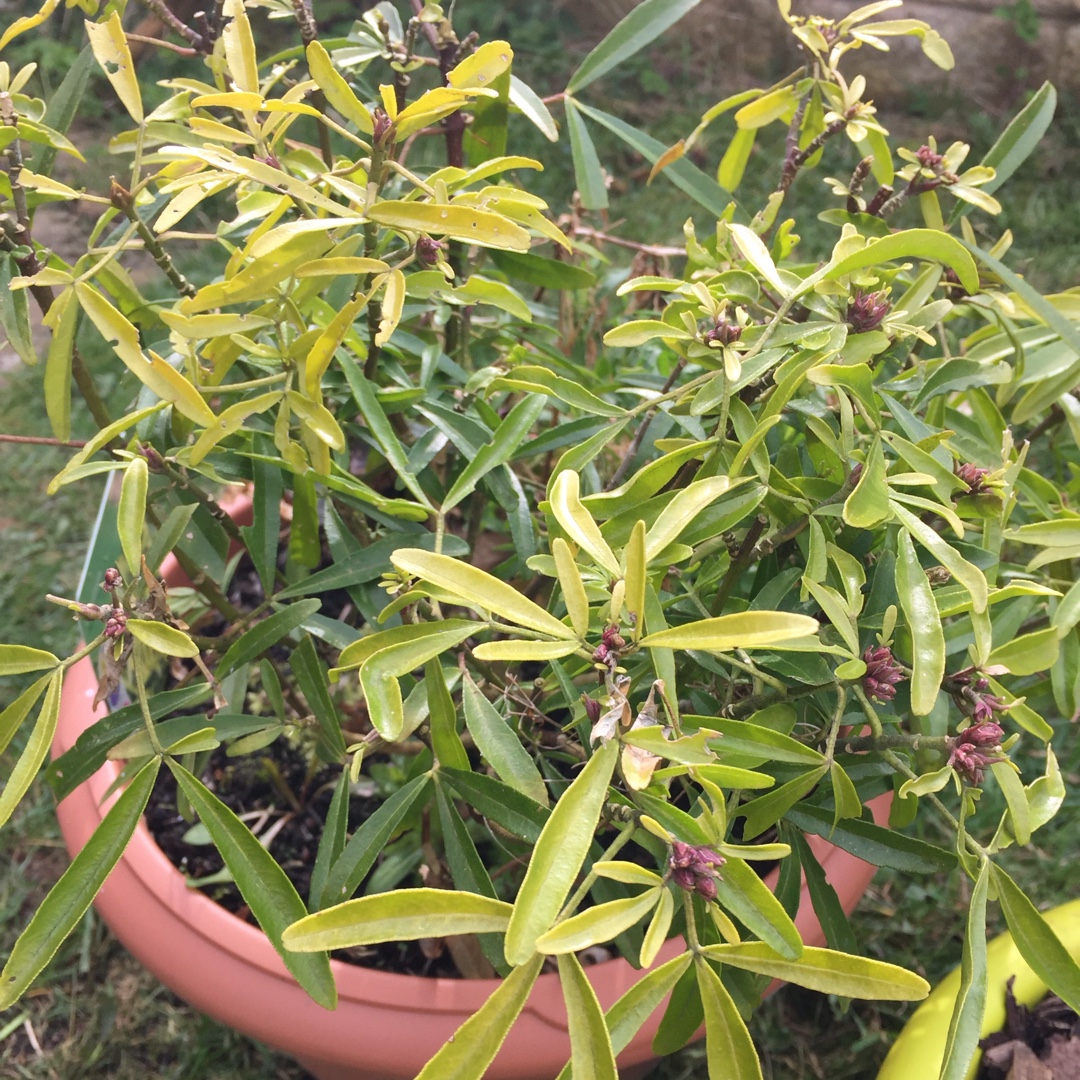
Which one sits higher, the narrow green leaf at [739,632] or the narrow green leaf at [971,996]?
the narrow green leaf at [739,632]

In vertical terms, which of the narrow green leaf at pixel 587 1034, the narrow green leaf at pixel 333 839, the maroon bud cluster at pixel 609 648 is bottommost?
the narrow green leaf at pixel 333 839

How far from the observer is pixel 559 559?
1.22 feet

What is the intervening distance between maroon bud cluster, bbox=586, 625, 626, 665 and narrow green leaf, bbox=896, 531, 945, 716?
13cm

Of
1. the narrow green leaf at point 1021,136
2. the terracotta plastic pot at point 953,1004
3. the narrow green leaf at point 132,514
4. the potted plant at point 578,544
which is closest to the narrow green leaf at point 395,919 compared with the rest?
the potted plant at point 578,544

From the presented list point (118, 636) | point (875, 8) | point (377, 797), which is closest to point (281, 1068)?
point (377, 797)

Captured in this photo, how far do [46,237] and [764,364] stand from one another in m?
1.79

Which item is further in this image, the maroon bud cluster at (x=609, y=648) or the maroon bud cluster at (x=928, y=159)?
the maroon bud cluster at (x=928, y=159)

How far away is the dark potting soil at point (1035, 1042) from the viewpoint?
664mm

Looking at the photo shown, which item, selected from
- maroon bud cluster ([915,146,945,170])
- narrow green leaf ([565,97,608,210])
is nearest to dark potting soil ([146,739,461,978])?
narrow green leaf ([565,97,608,210])

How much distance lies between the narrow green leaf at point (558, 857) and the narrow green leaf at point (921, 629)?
0.47 feet

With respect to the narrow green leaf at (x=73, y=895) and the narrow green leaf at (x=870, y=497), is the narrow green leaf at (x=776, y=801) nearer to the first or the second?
the narrow green leaf at (x=870, y=497)

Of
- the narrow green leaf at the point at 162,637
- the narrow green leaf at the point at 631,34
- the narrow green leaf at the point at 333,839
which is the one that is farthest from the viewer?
the narrow green leaf at the point at 631,34

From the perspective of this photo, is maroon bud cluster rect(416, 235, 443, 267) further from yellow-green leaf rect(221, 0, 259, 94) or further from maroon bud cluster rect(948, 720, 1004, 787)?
maroon bud cluster rect(948, 720, 1004, 787)

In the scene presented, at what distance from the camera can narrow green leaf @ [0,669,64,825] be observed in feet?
1.32
